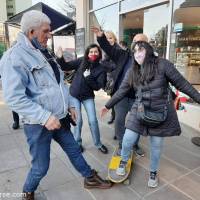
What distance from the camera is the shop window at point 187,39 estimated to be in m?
5.09

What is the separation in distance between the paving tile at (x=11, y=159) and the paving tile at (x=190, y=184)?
1.97 metres

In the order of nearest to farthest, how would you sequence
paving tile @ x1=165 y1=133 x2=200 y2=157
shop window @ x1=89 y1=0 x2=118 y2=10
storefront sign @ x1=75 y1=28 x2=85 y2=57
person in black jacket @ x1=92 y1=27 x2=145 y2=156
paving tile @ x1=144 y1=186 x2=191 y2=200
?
paving tile @ x1=144 y1=186 x2=191 y2=200 < person in black jacket @ x1=92 y1=27 x2=145 y2=156 < paving tile @ x1=165 y1=133 x2=200 y2=157 < shop window @ x1=89 y1=0 x2=118 y2=10 < storefront sign @ x1=75 y1=28 x2=85 y2=57

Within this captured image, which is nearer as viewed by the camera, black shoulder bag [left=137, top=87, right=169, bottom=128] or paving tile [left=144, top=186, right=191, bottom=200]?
black shoulder bag [left=137, top=87, right=169, bottom=128]

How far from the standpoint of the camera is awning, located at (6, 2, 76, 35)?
7.27 m

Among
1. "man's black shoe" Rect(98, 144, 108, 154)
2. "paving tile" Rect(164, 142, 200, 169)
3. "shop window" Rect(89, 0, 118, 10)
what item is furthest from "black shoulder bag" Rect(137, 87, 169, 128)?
"shop window" Rect(89, 0, 118, 10)

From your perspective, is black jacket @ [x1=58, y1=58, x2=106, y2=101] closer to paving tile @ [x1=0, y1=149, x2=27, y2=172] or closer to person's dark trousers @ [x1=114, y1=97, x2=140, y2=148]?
person's dark trousers @ [x1=114, y1=97, x2=140, y2=148]

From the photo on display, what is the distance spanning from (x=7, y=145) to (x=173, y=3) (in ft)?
14.4

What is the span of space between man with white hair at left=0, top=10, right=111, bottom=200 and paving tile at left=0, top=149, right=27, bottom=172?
0.98m

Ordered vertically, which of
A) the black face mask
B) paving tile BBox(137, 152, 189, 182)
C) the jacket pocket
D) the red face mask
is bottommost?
paving tile BBox(137, 152, 189, 182)

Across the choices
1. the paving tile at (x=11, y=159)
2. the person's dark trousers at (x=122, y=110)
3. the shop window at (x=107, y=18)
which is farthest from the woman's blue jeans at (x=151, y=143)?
the shop window at (x=107, y=18)

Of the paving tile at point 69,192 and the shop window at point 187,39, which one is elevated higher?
the shop window at point 187,39

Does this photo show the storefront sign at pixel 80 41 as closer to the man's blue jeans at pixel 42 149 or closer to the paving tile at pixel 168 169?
the paving tile at pixel 168 169

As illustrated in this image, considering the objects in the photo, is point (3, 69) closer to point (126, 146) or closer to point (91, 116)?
point (126, 146)

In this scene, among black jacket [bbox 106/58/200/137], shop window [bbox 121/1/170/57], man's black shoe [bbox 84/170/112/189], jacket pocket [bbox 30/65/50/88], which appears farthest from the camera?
shop window [bbox 121/1/170/57]
